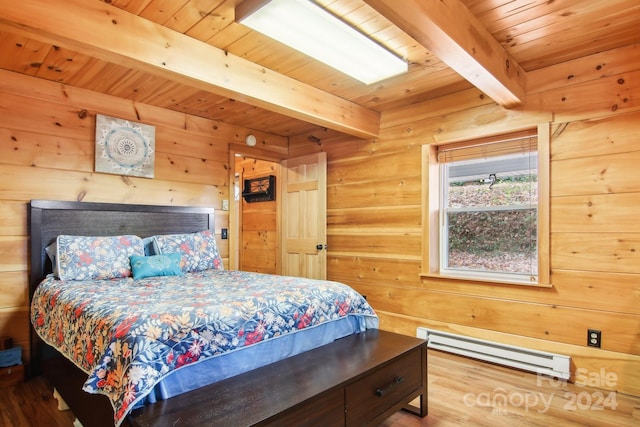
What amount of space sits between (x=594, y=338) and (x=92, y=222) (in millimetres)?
3959

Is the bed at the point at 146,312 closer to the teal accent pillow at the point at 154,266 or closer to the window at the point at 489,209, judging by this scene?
the teal accent pillow at the point at 154,266

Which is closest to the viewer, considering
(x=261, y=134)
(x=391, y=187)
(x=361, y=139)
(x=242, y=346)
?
(x=242, y=346)

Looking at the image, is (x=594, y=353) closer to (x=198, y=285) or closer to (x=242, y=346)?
(x=242, y=346)

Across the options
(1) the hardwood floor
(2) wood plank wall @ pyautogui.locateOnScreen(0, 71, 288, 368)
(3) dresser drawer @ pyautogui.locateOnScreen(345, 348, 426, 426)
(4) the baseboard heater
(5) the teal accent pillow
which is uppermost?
(2) wood plank wall @ pyautogui.locateOnScreen(0, 71, 288, 368)

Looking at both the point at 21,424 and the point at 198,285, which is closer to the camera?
the point at 21,424

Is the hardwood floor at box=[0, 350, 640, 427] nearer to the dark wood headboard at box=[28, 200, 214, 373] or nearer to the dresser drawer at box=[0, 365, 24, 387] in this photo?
the dresser drawer at box=[0, 365, 24, 387]

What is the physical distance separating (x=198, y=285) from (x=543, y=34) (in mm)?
2727

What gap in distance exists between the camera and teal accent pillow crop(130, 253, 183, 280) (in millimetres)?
2883

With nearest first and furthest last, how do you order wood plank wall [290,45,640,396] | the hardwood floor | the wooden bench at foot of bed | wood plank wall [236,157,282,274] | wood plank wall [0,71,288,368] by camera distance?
1. the wooden bench at foot of bed
2. the hardwood floor
3. wood plank wall [290,45,640,396]
4. wood plank wall [0,71,288,368]
5. wood plank wall [236,157,282,274]

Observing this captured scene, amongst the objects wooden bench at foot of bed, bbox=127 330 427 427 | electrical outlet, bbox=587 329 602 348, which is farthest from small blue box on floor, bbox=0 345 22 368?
electrical outlet, bbox=587 329 602 348

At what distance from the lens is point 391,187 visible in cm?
373

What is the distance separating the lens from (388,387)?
1909 mm

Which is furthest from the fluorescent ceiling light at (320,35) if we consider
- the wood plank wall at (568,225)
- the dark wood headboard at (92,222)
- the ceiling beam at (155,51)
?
the dark wood headboard at (92,222)

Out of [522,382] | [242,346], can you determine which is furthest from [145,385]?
[522,382]
